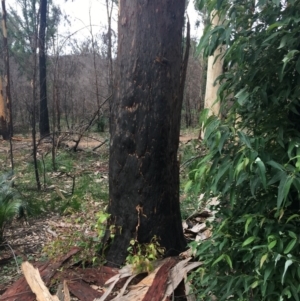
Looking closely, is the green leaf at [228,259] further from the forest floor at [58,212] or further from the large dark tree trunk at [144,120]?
the forest floor at [58,212]

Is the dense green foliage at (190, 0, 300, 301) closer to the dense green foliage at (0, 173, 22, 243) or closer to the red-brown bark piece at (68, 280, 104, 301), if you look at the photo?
the red-brown bark piece at (68, 280, 104, 301)

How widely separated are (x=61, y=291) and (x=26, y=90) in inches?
922

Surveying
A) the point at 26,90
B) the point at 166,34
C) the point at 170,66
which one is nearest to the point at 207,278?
the point at 170,66

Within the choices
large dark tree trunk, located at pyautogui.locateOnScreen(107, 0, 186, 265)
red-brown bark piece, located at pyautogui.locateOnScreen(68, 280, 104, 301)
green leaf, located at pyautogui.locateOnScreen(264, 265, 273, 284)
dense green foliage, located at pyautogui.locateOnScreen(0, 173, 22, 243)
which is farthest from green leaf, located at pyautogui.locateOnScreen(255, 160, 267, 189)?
dense green foliage, located at pyautogui.locateOnScreen(0, 173, 22, 243)

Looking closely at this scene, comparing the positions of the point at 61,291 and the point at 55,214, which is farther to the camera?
the point at 55,214

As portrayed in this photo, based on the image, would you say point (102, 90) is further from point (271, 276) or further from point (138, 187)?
point (271, 276)

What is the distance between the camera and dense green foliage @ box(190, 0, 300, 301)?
5.91 feet

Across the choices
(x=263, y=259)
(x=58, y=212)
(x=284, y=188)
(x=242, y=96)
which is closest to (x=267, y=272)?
(x=263, y=259)

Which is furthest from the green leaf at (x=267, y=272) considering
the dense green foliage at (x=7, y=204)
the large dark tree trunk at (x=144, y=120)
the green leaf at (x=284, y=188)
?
the dense green foliage at (x=7, y=204)

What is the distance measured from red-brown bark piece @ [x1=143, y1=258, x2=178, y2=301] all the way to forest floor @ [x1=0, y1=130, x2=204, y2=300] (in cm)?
77

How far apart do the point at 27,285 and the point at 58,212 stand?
10.1 ft

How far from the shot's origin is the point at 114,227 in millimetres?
3570

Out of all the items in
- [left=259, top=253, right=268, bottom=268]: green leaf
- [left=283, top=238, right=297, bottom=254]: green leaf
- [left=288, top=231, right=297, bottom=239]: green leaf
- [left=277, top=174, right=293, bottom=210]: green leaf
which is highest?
[left=277, top=174, right=293, bottom=210]: green leaf

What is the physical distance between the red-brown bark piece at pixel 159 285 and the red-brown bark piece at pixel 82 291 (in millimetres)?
527
